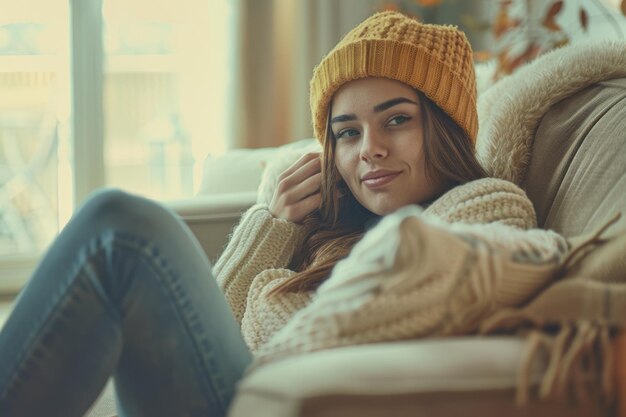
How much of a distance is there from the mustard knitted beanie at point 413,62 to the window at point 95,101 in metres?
2.13

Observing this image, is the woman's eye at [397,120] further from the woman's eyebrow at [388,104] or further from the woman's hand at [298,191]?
the woman's hand at [298,191]

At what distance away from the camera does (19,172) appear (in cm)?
379

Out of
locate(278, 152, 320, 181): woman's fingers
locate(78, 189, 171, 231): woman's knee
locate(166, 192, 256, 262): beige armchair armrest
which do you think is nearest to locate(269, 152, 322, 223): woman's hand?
locate(278, 152, 320, 181): woman's fingers

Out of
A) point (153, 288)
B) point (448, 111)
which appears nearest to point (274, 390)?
point (153, 288)

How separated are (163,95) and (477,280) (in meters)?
3.08

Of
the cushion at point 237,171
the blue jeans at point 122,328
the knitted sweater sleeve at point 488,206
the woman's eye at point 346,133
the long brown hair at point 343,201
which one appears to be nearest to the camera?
the blue jeans at point 122,328

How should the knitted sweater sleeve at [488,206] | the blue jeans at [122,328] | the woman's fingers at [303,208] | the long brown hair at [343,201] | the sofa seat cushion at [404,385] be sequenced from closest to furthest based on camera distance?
1. the sofa seat cushion at [404,385]
2. the blue jeans at [122,328]
3. the knitted sweater sleeve at [488,206]
4. the long brown hair at [343,201]
5. the woman's fingers at [303,208]

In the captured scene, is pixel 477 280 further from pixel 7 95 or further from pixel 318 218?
pixel 7 95

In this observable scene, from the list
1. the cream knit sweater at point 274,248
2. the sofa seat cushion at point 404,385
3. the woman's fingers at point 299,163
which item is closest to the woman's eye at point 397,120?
the cream knit sweater at point 274,248

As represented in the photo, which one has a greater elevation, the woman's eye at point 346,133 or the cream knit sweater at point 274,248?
the woman's eye at point 346,133

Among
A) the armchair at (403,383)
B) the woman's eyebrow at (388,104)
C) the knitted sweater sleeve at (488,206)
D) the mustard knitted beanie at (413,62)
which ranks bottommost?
the armchair at (403,383)

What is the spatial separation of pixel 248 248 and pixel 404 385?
85 cm

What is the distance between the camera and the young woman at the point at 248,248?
Result: 1128 mm

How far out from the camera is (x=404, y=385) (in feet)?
2.66
